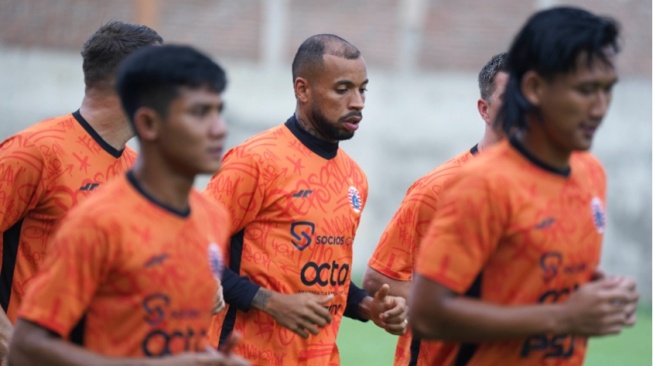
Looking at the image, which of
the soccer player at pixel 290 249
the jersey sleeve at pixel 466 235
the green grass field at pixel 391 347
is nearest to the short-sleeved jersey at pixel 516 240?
the jersey sleeve at pixel 466 235

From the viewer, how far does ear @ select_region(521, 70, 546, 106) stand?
11.3 ft

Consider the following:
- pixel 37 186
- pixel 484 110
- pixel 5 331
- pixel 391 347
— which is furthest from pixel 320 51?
pixel 391 347

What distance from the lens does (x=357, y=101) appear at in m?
5.32

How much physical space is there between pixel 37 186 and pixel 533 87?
2.22 metres

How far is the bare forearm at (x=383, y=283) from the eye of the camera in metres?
5.32

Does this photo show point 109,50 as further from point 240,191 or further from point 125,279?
point 125,279

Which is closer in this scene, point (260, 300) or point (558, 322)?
point (558, 322)

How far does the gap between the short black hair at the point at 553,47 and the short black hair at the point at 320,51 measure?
1928 millimetres

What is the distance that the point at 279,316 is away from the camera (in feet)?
15.9

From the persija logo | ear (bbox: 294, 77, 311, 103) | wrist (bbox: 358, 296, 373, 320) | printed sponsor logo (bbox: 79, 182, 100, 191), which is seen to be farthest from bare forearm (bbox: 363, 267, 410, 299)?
printed sponsor logo (bbox: 79, 182, 100, 191)

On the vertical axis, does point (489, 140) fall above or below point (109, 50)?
below

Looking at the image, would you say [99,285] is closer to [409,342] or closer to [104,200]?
[104,200]

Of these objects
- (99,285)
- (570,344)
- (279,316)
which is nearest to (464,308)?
(570,344)

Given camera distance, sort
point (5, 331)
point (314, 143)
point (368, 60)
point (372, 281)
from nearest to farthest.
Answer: point (5, 331) < point (314, 143) < point (372, 281) < point (368, 60)
